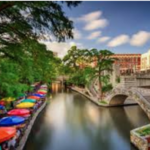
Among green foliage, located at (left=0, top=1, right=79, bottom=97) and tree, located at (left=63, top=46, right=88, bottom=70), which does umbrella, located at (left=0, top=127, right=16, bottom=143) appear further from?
tree, located at (left=63, top=46, right=88, bottom=70)

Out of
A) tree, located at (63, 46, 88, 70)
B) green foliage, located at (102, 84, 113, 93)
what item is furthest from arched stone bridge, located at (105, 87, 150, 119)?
tree, located at (63, 46, 88, 70)

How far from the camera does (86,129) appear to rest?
69.2 ft

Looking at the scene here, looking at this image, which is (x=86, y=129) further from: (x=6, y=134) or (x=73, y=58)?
(x=73, y=58)

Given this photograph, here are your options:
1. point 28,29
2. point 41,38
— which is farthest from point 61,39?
point 28,29

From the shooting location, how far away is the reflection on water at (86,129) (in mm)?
16531

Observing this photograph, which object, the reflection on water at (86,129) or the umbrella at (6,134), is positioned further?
the reflection on water at (86,129)

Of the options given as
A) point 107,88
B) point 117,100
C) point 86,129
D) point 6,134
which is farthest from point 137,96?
point 107,88

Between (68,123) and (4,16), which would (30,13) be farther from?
(68,123)

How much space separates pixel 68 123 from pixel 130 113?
9.37 m

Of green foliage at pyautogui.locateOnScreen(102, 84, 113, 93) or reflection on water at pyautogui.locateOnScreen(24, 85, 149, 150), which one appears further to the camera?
green foliage at pyautogui.locateOnScreen(102, 84, 113, 93)

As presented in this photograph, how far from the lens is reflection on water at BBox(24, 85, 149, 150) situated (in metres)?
16.5

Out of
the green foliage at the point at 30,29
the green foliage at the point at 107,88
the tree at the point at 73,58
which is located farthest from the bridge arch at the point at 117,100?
the tree at the point at 73,58

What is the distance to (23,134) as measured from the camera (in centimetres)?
1788

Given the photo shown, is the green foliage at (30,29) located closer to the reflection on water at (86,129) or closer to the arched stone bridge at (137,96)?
the reflection on water at (86,129)
